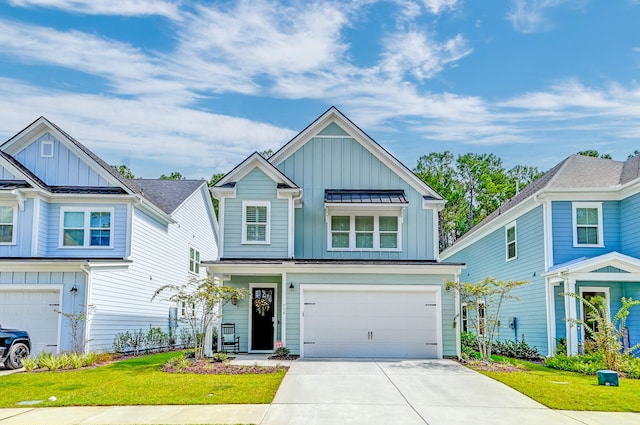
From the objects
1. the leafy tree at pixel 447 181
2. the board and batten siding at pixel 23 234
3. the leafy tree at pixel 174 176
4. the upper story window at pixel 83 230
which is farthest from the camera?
the leafy tree at pixel 174 176

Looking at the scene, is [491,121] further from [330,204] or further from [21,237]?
[21,237]

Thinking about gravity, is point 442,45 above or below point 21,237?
above

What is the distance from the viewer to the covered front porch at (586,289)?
54.7ft

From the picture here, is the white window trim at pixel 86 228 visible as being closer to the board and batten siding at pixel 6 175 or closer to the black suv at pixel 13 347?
the board and batten siding at pixel 6 175

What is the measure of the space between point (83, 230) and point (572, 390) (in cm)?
1568

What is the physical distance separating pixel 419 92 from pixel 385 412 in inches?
590

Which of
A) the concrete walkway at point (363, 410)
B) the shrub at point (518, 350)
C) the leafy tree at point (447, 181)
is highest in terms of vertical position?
the leafy tree at point (447, 181)

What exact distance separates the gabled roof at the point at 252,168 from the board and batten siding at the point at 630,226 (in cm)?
1076

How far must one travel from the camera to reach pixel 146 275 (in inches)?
859

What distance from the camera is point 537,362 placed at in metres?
17.7

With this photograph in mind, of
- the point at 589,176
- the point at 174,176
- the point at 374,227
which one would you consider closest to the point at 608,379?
the point at 589,176

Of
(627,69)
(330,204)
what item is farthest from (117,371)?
(627,69)

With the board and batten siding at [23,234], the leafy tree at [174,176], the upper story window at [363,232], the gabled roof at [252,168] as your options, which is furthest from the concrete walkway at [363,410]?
the leafy tree at [174,176]

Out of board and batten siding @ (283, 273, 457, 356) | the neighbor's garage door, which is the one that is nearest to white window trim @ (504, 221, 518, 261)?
board and batten siding @ (283, 273, 457, 356)
